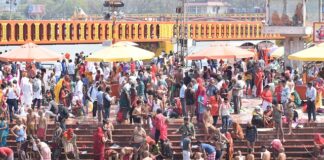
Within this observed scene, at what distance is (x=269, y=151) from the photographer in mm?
18938

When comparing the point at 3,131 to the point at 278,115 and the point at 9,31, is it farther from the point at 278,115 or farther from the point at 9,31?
the point at 9,31

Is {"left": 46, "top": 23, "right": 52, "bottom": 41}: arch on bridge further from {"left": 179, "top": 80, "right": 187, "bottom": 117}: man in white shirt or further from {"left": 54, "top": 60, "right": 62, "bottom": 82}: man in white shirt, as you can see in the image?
{"left": 179, "top": 80, "right": 187, "bottom": 117}: man in white shirt

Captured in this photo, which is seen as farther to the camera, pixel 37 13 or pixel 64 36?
pixel 37 13

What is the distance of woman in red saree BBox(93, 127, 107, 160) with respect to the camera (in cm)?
1859

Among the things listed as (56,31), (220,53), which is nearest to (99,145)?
(220,53)

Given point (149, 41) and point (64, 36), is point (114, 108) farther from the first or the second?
point (149, 41)

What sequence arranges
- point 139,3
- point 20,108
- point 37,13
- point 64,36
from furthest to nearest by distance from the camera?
point 139,3 < point 37,13 < point 64,36 < point 20,108


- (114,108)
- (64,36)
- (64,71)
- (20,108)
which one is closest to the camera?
(20,108)

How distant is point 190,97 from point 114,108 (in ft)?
14.1

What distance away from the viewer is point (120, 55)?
2492 cm

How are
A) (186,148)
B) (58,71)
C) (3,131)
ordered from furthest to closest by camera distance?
(58,71) → (3,131) → (186,148)

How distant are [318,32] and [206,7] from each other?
158 meters

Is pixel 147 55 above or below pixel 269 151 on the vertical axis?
above

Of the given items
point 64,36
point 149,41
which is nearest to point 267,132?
point 64,36
